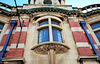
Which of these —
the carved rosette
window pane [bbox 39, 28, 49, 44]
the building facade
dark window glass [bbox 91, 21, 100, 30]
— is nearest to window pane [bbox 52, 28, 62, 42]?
the building facade

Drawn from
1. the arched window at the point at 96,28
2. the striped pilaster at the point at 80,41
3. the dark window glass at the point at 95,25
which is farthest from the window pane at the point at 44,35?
the dark window glass at the point at 95,25

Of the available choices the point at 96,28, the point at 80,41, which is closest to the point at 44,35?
the point at 80,41

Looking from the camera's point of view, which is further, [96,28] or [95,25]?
[95,25]

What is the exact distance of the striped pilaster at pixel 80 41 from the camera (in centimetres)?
815

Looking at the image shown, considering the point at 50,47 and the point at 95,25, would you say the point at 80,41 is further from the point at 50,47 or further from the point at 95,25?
the point at 95,25

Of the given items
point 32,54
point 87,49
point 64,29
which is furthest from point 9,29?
point 87,49

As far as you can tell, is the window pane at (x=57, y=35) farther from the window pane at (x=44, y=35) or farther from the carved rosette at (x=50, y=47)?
the carved rosette at (x=50, y=47)

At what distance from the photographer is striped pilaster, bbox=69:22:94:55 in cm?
815

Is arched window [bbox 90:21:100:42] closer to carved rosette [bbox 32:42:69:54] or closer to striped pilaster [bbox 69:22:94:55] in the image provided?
striped pilaster [bbox 69:22:94:55]

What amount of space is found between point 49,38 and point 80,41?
9.34 ft

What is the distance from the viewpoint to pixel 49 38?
8.66m

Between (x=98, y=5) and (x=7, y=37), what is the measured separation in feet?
43.0

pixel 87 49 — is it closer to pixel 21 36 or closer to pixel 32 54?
pixel 32 54

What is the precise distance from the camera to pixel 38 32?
34.7 feet
